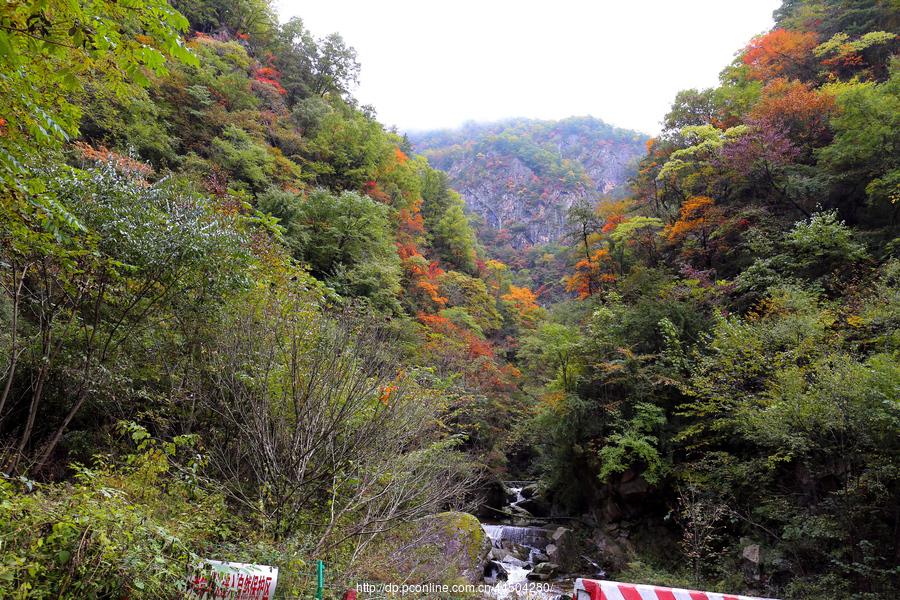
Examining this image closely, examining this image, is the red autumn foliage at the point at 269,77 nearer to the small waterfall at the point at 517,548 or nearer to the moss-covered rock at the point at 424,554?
the moss-covered rock at the point at 424,554

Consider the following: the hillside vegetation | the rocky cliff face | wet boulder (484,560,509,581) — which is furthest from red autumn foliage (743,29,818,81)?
the rocky cliff face

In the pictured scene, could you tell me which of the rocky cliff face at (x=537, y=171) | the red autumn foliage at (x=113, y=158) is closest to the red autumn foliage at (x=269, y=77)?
the red autumn foliage at (x=113, y=158)

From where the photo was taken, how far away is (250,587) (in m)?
3.08

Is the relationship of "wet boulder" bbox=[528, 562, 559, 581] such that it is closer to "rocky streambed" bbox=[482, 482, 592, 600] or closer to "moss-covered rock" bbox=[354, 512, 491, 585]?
"rocky streambed" bbox=[482, 482, 592, 600]

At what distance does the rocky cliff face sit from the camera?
74375mm

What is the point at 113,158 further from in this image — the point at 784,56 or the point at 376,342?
the point at 784,56

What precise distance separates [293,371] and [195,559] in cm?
238

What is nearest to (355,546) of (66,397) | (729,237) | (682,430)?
(66,397)

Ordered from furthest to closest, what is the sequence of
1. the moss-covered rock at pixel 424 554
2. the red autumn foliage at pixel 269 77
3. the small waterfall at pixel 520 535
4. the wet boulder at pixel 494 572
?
the red autumn foliage at pixel 269 77 → the small waterfall at pixel 520 535 → the wet boulder at pixel 494 572 → the moss-covered rock at pixel 424 554

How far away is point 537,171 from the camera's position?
84.8 meters

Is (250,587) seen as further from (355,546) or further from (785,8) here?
(785,8)

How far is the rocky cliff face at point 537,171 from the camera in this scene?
74.4m

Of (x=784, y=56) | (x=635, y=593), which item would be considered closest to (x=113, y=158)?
(x=635, y=593)

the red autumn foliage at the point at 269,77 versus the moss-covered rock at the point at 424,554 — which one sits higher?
the red autumn foliage at the point at 269,77
